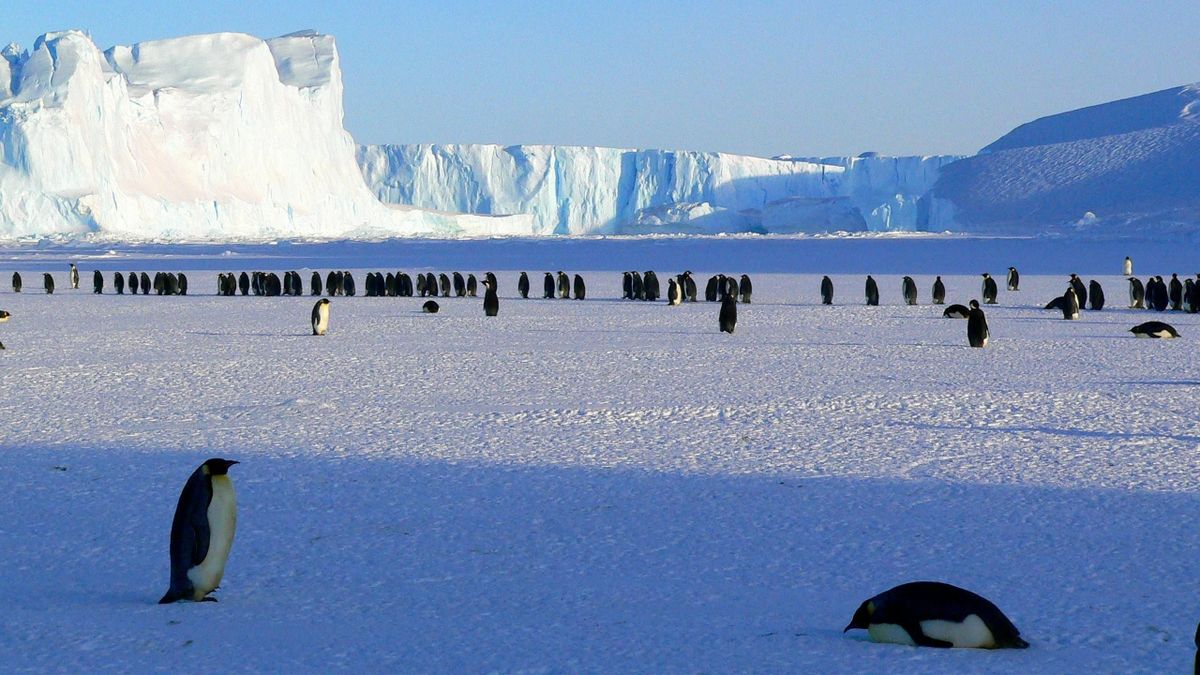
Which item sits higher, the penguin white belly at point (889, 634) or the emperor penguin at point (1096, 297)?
the penguin white belly at point (889, 634)

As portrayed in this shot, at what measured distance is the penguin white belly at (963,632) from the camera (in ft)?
9.70

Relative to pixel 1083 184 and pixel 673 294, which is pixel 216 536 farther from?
pixel 1083 184

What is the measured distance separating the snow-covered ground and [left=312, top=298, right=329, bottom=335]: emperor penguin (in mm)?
979

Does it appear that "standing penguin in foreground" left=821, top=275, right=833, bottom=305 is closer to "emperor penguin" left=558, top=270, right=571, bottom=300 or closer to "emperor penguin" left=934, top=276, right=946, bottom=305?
"emperor penguin" left=934, top=276, right=946, bottom=305

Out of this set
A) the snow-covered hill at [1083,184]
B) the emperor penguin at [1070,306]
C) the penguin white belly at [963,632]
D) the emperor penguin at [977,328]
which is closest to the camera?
the penguin white belly at [963,632]

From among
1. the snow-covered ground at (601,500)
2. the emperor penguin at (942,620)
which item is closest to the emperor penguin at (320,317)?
the snow-covered ground at (601,500)

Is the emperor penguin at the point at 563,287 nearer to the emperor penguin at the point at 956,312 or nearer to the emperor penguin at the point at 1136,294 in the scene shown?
the emperor penguin at the point at 956,312

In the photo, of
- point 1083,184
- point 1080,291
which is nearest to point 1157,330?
point 1080,291

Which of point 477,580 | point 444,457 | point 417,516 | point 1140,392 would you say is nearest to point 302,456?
point 444,457

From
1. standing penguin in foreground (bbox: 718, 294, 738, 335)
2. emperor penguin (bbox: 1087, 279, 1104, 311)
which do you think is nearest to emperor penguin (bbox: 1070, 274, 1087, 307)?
emperor penguin (bbox: 1087, 279, 1104, 311)

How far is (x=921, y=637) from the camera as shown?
301 centimetres

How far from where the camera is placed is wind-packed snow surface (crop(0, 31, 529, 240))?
166 ft

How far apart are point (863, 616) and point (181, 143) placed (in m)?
57.2

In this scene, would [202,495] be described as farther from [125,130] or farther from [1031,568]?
[125,130]
